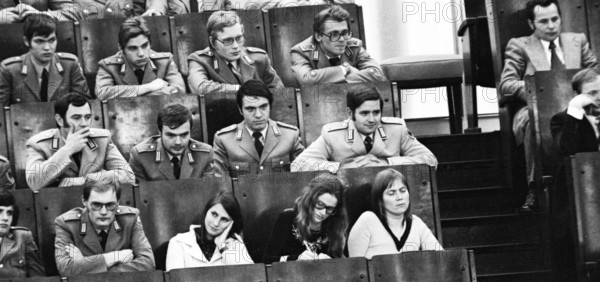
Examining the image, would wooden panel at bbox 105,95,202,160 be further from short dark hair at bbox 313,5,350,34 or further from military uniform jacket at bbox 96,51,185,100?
short dark hair at bbox 313,5,350,34

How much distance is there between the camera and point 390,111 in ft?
15.9

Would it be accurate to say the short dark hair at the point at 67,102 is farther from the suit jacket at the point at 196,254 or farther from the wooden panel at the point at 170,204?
the suit jacket at the point at 196,254

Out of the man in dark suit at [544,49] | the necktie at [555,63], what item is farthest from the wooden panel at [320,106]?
the necktie at [555,63]

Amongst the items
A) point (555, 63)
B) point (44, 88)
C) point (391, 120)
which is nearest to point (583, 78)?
point (555, 63)

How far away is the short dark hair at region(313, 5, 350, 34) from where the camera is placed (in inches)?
195

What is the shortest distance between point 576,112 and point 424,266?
33.6 inches

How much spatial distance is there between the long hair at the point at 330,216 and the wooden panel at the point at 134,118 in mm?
764

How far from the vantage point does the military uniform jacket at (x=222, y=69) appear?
4988 mm

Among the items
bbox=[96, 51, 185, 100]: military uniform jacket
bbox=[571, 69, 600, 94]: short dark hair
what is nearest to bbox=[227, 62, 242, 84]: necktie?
bbox=[96, 51, 185, 100]: military uniform jacket

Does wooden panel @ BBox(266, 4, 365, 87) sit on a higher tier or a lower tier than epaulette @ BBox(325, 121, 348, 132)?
higher

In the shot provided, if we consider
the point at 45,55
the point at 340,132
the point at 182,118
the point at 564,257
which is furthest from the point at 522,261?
the point at 45,55

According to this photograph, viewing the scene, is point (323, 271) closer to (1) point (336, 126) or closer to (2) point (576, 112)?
(1) point (336, 126)

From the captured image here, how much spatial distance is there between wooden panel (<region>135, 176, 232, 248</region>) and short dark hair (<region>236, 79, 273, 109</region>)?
0.41 m

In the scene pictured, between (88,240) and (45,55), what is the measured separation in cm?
101
